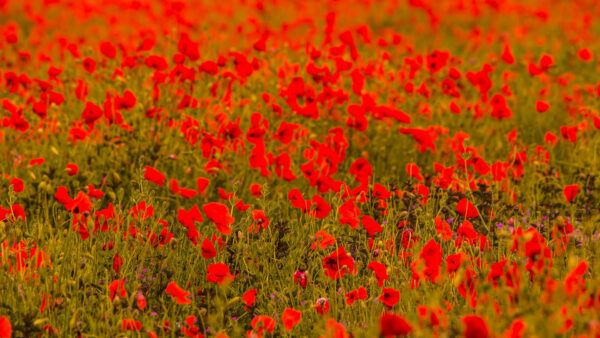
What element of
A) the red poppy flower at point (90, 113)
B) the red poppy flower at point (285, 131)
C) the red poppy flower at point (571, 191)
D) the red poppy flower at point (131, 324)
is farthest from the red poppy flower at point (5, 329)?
the red poppy flower at point (571, 191)

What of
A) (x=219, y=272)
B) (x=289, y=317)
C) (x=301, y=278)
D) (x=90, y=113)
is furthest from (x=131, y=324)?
(x=90, y=113)

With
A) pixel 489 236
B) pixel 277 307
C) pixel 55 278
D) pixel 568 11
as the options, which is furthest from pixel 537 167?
pixel 568 11

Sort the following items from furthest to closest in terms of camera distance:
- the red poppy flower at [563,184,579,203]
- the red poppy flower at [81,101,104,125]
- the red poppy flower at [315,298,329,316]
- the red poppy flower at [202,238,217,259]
A: the red poppy flower at [81,101,104,125], the red poppy flower at [563,184,579,203], the red poppy flower at [202,238,217,259], the red poppy flower at [315,298,329,316]

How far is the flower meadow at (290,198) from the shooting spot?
77.3 inches

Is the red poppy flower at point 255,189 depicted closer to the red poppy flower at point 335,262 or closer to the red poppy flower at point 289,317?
the red poppy flower at point 335,262

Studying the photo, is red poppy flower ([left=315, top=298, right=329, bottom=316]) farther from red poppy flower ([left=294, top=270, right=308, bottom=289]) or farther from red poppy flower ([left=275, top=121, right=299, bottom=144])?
red poppy flower ([left=275, top=121, right=299, bottom=144])

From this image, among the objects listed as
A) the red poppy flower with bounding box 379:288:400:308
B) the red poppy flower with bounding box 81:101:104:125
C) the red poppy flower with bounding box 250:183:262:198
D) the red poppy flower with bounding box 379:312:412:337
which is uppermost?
the red poppy flower with bounding box 379:312:412:337

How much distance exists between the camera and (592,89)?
14.8ft

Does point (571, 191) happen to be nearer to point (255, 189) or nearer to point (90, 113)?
point (255, 189)

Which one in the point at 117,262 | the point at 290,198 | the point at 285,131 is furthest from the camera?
the point at 285,131

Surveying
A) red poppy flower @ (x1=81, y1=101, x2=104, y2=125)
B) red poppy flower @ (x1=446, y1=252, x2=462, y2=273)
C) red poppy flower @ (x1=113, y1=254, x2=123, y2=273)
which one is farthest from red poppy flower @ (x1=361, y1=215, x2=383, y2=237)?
red poppy flower @ (x1=81, y1=101, x2=104, y2=125)

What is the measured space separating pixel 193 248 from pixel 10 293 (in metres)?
0.76

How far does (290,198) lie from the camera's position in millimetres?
2545

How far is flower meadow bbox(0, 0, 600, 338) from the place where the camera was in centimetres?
196
